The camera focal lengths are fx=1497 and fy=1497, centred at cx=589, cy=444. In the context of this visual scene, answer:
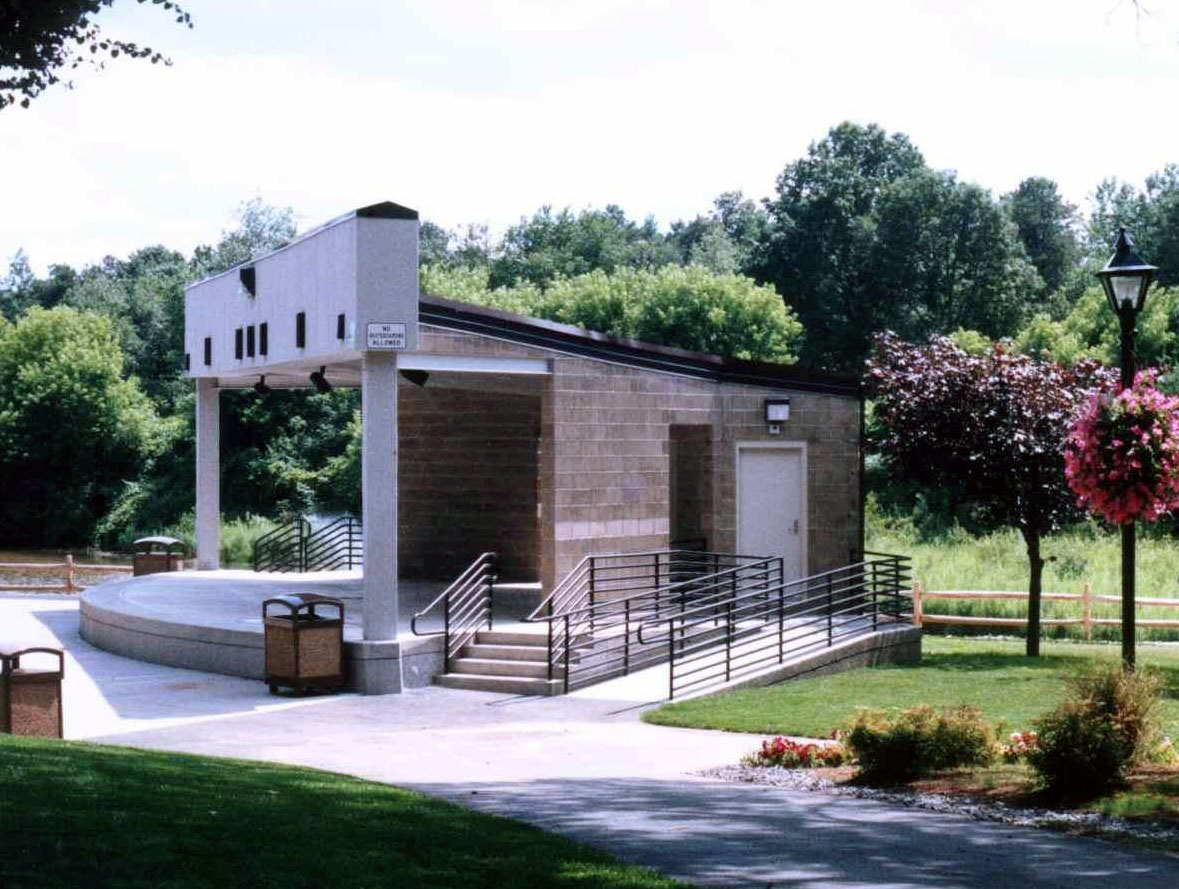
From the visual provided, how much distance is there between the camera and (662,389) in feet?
68.0

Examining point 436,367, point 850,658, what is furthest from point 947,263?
A: point 436,367

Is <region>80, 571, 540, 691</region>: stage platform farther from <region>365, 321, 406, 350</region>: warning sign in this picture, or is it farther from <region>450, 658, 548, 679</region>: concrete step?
<region>365, 321, 406, 350</region>: warning sign

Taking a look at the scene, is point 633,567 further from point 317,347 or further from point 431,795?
point 431,795

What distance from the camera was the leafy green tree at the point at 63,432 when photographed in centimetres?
5375

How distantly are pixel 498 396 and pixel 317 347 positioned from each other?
5325mm

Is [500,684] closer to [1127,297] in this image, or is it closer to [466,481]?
[466,481]

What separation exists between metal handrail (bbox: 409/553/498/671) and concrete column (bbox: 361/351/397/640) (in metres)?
0.50

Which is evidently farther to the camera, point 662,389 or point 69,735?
point 662,389

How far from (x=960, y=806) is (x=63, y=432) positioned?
161ft

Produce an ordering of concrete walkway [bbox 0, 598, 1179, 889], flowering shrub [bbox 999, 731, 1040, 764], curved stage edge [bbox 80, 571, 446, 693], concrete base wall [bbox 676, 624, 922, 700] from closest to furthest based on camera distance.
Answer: concrete walkway [bbox 0, 598, 1179, 889], flowering shrub [bbox 999, 731, 1040, 764], curved stage edge [bbox 80, 571, 446, 693], concrete base wall [bbox 676, 624, 922, 700]

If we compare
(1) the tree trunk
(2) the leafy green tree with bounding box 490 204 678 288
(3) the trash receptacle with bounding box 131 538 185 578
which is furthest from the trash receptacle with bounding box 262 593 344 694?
(2) the leafy green tree with bounding box 490 204 678 288

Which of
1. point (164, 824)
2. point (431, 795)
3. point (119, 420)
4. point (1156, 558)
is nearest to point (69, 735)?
point (431, 795)

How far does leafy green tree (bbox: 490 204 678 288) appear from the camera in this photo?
76312 mm

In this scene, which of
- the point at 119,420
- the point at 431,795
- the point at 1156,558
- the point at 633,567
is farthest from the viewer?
the point at 119,420
